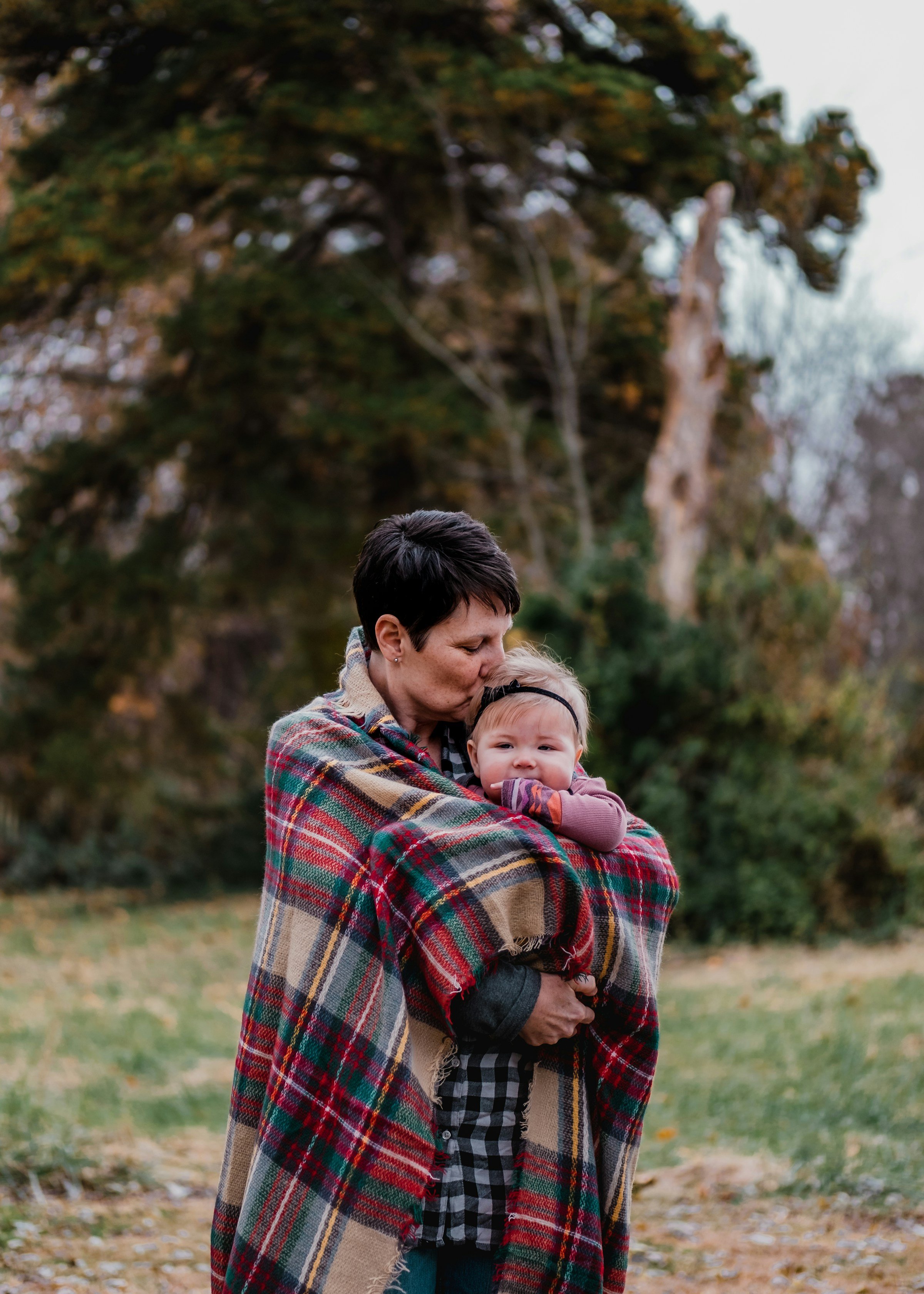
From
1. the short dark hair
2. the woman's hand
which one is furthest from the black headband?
the woman's hand

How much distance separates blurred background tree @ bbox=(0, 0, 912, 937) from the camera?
9680 millimetres

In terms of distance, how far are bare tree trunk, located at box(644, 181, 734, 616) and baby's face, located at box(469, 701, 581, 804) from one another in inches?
311

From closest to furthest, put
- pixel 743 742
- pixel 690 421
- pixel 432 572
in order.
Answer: pixel 432 572
pixel 743 742
pixel 690 421

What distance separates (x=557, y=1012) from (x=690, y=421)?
8739 millimetres

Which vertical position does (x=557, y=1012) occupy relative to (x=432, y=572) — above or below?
below

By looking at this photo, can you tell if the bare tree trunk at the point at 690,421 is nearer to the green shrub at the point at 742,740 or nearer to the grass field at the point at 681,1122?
the green shrub at the point at 742,740

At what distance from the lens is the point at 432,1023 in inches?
77.7

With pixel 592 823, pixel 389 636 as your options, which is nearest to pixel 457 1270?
pixel 592 823

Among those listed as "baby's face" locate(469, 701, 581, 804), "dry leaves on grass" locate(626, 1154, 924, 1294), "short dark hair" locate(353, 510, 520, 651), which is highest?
"short dark hair" locate(353, 510, 520, 651)

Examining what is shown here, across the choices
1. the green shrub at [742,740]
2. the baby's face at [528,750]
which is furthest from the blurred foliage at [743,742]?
the baby's face at [528,750]

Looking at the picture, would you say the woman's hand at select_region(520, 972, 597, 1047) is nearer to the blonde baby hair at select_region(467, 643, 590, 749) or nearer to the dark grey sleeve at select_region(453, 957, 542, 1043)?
the dark grey sleeve at select_region(453, 957, 542, 1043)

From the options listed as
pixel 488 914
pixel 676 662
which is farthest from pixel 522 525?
pixel 488 914

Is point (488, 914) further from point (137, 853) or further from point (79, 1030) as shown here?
point (137, 853)

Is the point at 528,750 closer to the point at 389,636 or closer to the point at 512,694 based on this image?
the point at 512,694
